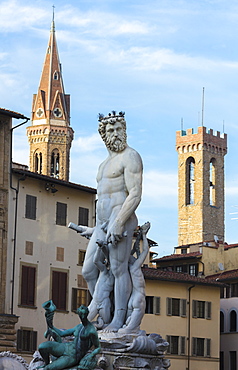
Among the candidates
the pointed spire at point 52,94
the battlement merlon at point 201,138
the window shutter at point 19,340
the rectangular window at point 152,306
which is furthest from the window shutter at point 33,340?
the battlement merlon at point 201,138

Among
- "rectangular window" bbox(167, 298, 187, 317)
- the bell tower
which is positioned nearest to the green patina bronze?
"rectangular window" bbox(167, 298, 187, 317)

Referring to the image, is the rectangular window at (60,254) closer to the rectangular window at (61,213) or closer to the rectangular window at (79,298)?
the rectangular window at (61,213)

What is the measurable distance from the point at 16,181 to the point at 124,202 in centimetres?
3776

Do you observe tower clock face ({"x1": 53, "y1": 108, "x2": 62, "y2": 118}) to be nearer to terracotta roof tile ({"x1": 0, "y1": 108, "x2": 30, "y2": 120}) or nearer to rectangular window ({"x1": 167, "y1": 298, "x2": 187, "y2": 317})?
rectangular window ({"x1": 167, "y1": 298, "x2": 187, "y2": 317})

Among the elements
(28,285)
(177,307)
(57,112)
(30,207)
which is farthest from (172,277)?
(57,112)

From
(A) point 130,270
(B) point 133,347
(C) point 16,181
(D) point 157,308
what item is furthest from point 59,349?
(D) point 157,308

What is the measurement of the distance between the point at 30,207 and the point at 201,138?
9927 cm

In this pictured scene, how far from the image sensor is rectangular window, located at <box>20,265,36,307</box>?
53156 mm

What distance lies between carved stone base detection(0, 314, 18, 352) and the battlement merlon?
104m

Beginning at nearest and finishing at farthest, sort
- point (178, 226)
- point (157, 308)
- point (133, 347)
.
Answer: point (133, 347), point (157, 308), point (178, 226)

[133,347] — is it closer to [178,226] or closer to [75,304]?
[75,304]

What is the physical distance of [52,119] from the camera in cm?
14075

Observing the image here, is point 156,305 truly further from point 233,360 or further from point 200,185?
point 200,185

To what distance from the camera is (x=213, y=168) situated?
157 metres
